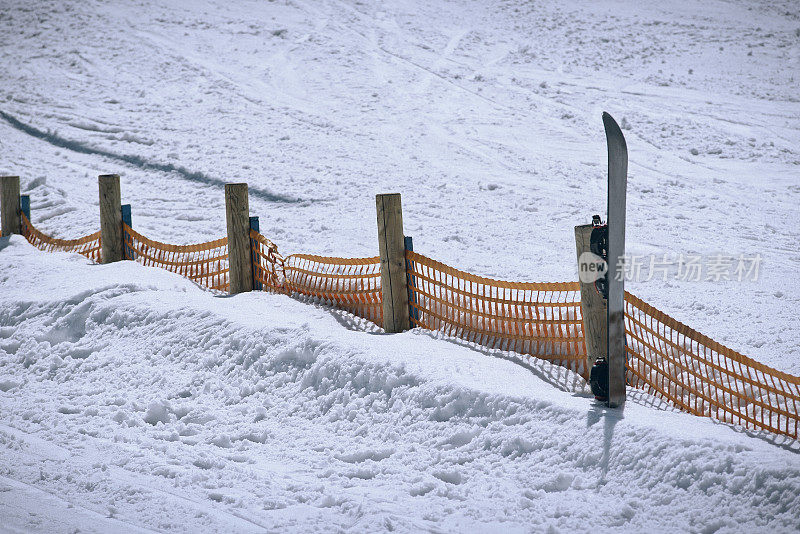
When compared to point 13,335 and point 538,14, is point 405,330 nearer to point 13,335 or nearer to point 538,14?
point 13,335

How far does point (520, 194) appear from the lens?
1074cm

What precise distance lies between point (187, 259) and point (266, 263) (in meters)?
1.27

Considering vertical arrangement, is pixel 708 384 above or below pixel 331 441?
above

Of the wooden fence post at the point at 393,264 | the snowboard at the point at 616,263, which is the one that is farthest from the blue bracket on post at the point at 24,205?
the snowboard at the point at 616,263

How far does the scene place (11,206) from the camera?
943cm

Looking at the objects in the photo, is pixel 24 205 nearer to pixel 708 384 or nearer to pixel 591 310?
pixel 591 310

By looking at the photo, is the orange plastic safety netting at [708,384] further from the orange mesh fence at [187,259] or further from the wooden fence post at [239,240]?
the orange mesh fence at [187,259]

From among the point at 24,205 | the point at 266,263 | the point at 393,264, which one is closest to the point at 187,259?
the point at 266,263

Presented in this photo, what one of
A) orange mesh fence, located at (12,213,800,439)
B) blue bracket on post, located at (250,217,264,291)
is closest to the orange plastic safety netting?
orange mesh fence, located at (12,213,800,439)

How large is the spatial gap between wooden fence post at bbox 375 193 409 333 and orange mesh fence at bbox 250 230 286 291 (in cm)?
139

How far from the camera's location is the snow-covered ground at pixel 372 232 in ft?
11.4

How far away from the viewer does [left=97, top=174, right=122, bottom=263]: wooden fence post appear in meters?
7.96

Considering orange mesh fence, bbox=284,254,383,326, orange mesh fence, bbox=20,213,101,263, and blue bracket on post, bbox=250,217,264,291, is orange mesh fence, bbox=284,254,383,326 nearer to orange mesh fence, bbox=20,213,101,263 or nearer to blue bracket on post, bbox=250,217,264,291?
blue bracket on post, bbox=250,217,264,291

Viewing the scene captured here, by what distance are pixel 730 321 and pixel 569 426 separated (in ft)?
10.5
